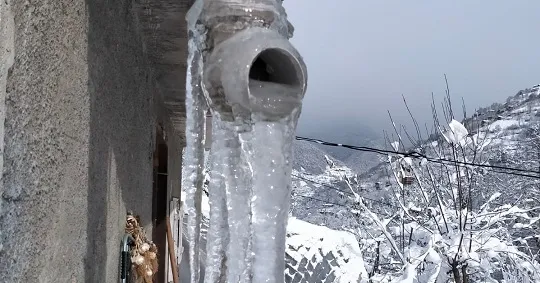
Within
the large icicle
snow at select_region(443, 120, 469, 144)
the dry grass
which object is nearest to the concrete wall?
the dry grass

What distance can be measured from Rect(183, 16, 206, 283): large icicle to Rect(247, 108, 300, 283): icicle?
21 centimetres

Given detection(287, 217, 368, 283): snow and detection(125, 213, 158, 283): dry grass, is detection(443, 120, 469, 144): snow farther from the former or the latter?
detection(125, 213, 158, 283): dry grass

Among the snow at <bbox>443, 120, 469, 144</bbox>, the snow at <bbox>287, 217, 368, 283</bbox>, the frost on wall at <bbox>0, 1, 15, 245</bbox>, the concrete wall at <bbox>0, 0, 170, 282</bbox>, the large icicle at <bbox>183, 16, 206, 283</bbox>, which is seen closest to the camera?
the frost on wall at <bbox>0, 1, 15, 245</bbox>

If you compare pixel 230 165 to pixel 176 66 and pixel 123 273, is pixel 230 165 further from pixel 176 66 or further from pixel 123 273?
pixel 176 66

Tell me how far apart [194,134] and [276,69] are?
0.27m

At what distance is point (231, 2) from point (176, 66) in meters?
1.86

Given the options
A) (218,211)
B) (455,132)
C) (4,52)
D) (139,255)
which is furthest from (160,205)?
(455,132)

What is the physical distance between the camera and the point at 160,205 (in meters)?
4.97

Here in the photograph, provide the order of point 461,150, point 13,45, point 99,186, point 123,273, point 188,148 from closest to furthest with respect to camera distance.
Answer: point 13,45 → point 188,148 → point 99,186 → point 123,273 → point 461,150

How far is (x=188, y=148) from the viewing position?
151 cm

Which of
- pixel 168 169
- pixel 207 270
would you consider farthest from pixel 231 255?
pixel 168 169

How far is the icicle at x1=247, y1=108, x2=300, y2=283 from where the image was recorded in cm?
133

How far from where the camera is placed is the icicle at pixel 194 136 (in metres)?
1.49

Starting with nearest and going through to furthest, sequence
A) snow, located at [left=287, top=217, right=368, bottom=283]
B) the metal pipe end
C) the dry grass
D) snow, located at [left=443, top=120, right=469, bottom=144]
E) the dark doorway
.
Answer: the metal pipe end < the dry grass < the dark doorway < snow, located at [left=287, top=217, right=368, bottom=283] < snow, located at [left=443, top=120, right=469, bottom=144]
